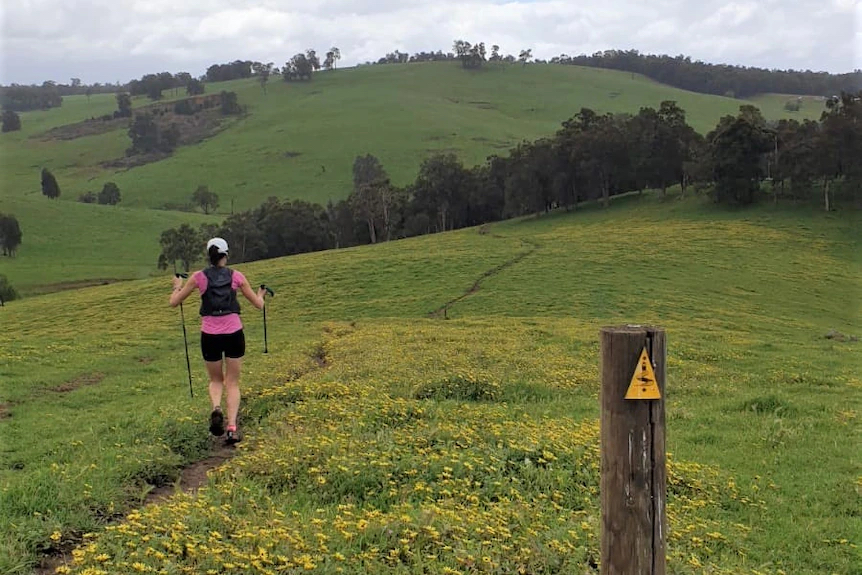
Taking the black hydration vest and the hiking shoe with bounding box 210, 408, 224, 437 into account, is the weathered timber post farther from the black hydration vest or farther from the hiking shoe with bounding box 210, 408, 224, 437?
the hiking shoe with bounding box 210, 408, 224, 437

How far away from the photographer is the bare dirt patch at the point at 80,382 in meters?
17.8

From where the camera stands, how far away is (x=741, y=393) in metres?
17.2

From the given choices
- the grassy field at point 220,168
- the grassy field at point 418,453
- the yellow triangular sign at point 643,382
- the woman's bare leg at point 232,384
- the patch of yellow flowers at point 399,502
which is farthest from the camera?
the grassy field at point 220,168

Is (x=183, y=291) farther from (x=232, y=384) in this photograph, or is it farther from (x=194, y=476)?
(x=194, y=476)

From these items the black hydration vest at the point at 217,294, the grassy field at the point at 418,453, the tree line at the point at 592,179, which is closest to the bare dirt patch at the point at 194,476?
the grassy field at the point at 418,453

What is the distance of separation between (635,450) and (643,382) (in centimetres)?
48

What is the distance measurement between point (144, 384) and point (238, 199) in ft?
448

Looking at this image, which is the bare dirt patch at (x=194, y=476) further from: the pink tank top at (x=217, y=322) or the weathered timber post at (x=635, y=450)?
the weathered timber post at (x=635, y=450)

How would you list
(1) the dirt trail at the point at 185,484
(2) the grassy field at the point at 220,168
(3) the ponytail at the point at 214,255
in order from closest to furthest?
(1) the dirt trail at the point at 185,484, (3) the ponytail at the point at 214,255, (2) the grassy field at the point at 220,168

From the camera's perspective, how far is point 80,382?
1906 cm

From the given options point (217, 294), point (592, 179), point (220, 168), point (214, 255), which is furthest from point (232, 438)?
point (220, 168)

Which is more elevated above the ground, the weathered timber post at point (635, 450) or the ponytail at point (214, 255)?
the ponytail at point (214, 255)

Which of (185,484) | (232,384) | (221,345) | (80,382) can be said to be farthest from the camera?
(80,382)

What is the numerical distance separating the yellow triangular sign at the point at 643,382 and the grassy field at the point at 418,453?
294cm
